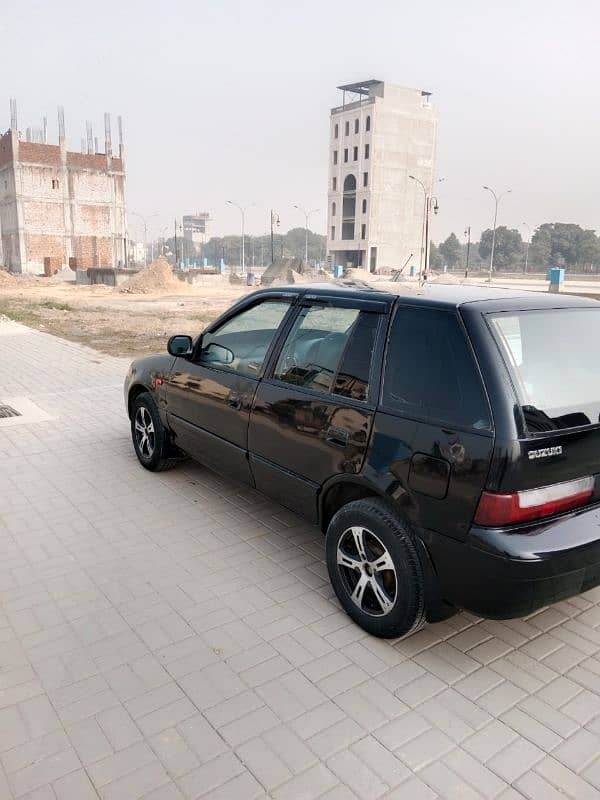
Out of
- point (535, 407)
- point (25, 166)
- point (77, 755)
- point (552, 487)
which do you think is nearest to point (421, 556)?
point (552, 487)

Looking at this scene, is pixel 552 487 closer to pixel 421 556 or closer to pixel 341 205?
pixel 421 556

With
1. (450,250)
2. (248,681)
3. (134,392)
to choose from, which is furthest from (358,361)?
(450,250)

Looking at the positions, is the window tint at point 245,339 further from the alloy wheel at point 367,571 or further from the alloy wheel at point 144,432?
the alloy wheel at point 367,571

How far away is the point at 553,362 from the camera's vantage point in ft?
10.2

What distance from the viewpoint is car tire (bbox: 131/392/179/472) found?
5.55m

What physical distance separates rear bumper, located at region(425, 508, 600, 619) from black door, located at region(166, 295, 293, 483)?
177 cm

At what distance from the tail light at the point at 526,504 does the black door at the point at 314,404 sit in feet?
2.48

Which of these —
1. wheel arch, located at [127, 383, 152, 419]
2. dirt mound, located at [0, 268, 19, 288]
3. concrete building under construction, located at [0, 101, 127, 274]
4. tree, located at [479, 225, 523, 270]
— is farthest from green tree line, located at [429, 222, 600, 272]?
wheel arch, located at [127, 383, 152, 419]

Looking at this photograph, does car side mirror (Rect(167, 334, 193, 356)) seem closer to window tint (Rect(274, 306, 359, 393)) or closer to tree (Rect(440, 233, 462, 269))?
window tint (Rect(274, 306, 359, 393))

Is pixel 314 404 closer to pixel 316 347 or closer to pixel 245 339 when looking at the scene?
pixel 316 347

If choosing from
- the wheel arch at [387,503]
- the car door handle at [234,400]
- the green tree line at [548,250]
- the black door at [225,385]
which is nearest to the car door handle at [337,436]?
the wheel arch at [387,503]

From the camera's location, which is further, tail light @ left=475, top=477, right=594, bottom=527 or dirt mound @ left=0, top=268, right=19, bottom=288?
dirt mound @ left=0, top=268, right=19, bottom=288

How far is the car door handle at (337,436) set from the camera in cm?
340

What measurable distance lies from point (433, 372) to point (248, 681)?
1713 millimetres
